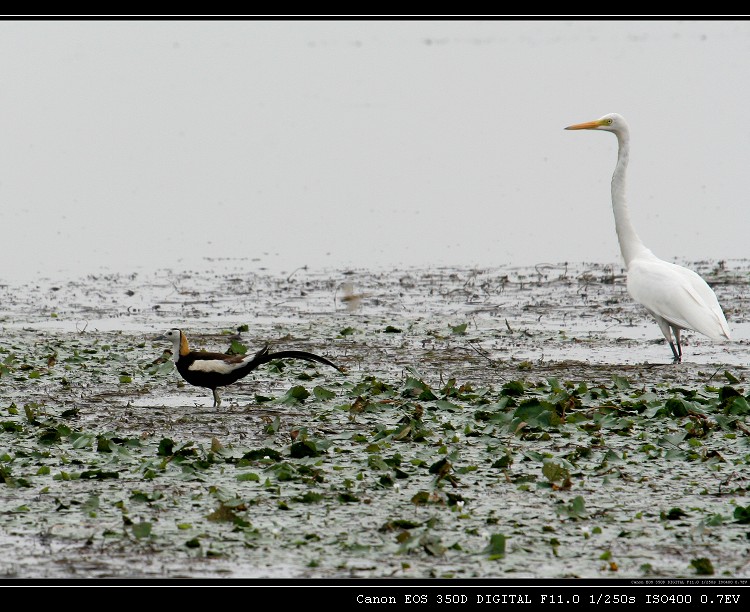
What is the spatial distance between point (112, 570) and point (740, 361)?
22.7 feet

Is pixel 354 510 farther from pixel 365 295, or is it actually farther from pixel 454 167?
pixel 454 167

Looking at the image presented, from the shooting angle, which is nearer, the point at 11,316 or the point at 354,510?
the point at 354,510

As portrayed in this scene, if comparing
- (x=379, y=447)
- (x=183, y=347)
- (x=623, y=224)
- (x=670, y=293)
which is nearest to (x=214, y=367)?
(x=183, y=347)

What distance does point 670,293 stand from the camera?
11062mm

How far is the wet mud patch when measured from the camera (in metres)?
5.57

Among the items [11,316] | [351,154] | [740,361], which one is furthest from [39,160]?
[740,361]

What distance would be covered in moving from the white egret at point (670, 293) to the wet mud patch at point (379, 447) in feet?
0.94

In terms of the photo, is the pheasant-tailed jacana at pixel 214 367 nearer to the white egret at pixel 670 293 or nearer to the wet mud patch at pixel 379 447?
the wet mud patch at pixel 379 447

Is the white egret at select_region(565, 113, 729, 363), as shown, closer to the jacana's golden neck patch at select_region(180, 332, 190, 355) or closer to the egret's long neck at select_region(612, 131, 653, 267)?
the egret's long neck at select_region(612, 131, 653, 267)

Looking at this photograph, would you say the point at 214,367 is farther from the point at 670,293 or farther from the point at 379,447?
the point at 670,293

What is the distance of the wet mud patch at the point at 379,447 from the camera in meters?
5.57

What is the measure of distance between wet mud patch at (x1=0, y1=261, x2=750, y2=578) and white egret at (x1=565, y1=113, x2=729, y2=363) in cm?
29

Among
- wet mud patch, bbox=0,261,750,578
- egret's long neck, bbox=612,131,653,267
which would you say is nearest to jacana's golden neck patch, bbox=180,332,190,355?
wet mud patch, bbox=0,261,750,578

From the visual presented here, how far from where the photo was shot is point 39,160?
25.1 meters
